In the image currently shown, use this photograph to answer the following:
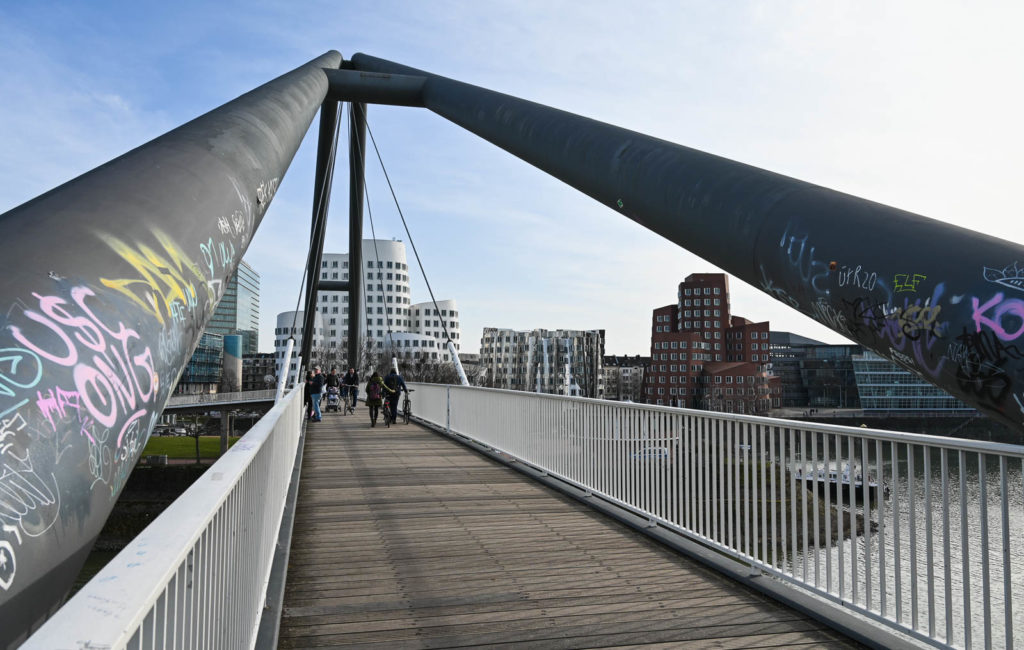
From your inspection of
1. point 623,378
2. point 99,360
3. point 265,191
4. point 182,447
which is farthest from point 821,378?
point 99,360

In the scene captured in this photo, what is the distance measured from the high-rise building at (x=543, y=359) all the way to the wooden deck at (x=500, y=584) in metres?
103

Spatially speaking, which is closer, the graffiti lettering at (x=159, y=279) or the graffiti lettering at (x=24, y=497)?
the graffiti lettering at (x=24, y=497)

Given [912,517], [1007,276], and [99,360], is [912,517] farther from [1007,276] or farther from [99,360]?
[99,360]

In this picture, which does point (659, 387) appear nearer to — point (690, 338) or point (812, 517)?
point (690, 338)

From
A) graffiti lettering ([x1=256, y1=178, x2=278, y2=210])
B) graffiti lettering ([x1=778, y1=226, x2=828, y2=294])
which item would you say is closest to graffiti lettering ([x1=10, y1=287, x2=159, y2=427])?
graffiti lettering ([x1=256, y1=178, x2=278, y2=210])

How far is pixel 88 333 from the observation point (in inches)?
113

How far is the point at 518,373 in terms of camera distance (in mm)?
126312

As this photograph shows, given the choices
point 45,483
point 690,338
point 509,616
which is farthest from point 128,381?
point 690,338

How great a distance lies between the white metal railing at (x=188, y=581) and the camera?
1.24 metres

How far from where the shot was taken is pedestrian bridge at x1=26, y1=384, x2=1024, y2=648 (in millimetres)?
2361

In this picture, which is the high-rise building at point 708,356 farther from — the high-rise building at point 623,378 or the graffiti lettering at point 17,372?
the graffiti lettering at point 17,372

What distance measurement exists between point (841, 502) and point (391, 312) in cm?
12448

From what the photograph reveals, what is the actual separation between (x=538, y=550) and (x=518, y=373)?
121m

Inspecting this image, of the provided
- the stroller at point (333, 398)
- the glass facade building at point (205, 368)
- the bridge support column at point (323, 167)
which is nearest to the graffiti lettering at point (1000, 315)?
the bridge support column at point (323, 167)
